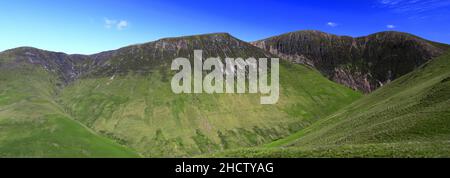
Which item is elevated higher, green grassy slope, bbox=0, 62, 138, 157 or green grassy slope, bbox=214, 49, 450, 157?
green grassy slope, bbox=214, 49, 450, 157

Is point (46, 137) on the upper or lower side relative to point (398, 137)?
lower

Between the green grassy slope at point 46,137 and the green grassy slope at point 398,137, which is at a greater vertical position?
the green grassy slope at point 398,137

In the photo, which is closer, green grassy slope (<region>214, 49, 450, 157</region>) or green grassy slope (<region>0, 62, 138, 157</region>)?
green grassy slope (<region>214, 49, 450, 157</region>)

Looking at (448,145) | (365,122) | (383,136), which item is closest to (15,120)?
(365,122)

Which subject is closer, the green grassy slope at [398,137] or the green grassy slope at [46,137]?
the green grassy slope at [398,137]

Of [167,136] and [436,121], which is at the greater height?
[436,121]

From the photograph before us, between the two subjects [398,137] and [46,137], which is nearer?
[398,137]

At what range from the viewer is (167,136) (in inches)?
7205
